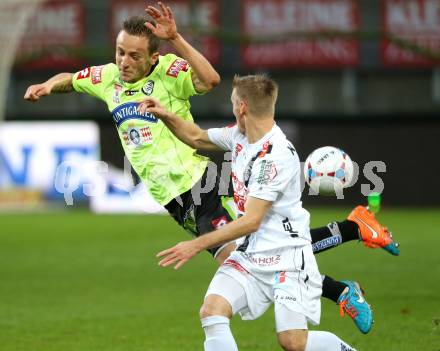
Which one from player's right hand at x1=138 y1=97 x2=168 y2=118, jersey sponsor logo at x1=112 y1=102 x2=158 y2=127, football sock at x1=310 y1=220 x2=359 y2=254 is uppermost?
player's right hand at x1=138 y1=97 x2=168 y2=118

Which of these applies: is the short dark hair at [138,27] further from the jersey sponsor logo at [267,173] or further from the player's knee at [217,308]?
the player's knee at [217,308]

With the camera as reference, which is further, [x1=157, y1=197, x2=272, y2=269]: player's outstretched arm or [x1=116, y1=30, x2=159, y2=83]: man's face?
[x1=116, y1=30, x2=159, y2=83]: man's face

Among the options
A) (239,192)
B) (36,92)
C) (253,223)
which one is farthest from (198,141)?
(36,92)

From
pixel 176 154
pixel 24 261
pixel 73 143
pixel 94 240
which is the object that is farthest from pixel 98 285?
pixel 73 143

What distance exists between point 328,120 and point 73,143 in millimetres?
8408

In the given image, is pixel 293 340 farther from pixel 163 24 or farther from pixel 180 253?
pixel 163 24

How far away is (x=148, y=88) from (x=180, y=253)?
240 cm

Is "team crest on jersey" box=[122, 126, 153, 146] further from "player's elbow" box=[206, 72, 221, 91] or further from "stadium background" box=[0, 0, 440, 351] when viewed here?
"stadium background" box=[0, 0, 440, 351]

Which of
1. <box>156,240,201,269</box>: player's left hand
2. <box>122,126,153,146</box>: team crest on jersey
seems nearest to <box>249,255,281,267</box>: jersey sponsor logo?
<box>156,240,201,269</box>: player's left hand

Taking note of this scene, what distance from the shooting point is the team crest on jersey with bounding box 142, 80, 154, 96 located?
8047 millimetres

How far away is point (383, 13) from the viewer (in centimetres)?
2953

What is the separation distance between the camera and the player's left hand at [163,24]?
278 inches

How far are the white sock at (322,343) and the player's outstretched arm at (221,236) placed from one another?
2.71 ft

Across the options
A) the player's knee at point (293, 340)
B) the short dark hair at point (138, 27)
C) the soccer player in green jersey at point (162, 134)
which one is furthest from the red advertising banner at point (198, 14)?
the player's knee at point (293, 340)
